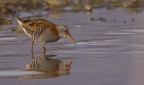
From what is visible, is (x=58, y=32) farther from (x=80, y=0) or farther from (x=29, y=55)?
(x=80, y=0)

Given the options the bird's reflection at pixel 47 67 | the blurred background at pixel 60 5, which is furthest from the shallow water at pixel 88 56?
the blurred background at pixel 60 5

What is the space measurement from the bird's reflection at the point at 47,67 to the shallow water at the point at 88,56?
22 millimetres

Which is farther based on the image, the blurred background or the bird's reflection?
the blurred background

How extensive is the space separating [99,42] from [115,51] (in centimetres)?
212

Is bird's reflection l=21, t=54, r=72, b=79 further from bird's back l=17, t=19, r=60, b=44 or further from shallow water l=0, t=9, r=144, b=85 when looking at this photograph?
bird's back l=17, t=19, r=60, b=44

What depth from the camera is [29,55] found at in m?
14.8

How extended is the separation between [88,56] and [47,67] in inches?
73.1

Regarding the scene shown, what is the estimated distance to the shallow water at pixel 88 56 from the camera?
11.3 meters

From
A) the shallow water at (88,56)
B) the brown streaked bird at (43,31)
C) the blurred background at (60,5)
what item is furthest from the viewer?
the blurred background at (60,5)

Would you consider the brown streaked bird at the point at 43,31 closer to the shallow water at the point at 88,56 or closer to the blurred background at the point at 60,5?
the shallow water at the point at 88,56

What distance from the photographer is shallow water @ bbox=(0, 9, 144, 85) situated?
37.0ft

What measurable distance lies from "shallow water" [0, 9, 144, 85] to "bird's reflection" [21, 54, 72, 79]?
0.02 m

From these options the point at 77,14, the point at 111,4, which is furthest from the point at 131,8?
the point at 77,14

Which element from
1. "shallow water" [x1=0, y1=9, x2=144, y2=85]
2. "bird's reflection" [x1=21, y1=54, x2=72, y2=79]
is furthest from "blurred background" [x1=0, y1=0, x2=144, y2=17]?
"bird's reflection" [x1=21, y1=54, x2=72, y2=79]
